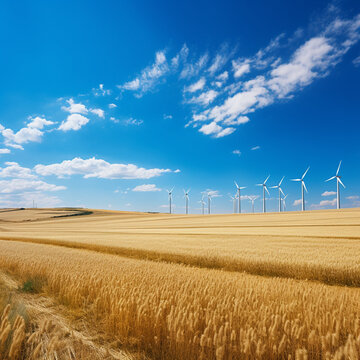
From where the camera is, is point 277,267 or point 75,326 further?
point 277,267

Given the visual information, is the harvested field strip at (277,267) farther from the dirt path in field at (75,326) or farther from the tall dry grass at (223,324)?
the dirt path in field at (75,326)

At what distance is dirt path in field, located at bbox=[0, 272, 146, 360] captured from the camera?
4363 millimetres

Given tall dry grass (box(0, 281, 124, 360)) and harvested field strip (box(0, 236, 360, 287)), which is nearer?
tall dry grass (box(0, 281, 124, 360))

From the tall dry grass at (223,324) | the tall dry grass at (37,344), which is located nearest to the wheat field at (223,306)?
the tall dry grass at (223,324)

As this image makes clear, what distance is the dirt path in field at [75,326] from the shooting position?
4.36m

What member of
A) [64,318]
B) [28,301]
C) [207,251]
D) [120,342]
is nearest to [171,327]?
[120,342]

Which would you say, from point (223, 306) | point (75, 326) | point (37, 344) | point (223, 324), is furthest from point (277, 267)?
point (37, 344)

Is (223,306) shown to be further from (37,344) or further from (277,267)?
(277,267)

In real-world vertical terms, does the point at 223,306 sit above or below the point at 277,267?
above

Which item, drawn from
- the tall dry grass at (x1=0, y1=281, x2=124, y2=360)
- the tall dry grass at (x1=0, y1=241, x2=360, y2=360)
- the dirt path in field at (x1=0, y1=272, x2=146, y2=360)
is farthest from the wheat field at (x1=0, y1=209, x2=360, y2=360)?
the tall dry grass at (x1=0, y1=281, x2=124, y2=360)

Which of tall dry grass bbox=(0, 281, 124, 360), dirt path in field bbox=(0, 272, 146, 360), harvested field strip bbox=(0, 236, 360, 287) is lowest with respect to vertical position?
harvested field strip bbox=(0, 236, 360, 287)

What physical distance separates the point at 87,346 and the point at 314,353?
3970 mm

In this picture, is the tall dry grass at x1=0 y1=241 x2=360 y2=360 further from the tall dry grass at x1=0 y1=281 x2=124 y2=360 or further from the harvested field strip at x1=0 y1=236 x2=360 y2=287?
the harvested field strip at x1=0 y1=236 x2=360 y2=287

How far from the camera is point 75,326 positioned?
5.64 meters
